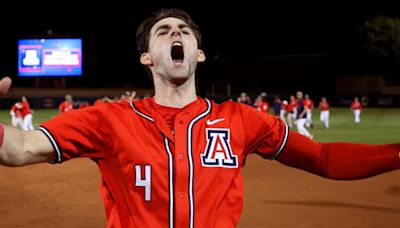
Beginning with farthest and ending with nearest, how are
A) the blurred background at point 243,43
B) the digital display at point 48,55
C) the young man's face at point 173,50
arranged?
the blurred background at point 243,43 < the digital display at point 48,55 < the young man's face at point 173,50

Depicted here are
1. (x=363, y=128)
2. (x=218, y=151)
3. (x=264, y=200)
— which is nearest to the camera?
(x=218, y=151)

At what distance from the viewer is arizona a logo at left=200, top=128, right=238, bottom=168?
2.82m

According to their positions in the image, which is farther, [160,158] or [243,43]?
[243,43]

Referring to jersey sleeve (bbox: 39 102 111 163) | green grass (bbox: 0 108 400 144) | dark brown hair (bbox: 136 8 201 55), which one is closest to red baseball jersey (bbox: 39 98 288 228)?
jersey sleeve (bbox: 39 102 111 163)

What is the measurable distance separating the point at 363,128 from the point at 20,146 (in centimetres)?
2652

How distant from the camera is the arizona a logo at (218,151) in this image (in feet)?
9.25

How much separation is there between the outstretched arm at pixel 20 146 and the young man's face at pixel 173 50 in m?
0.72

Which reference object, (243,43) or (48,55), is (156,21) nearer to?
(48,55)

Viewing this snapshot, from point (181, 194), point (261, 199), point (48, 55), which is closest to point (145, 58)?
point (181, 194)

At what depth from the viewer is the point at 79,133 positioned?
282 cm

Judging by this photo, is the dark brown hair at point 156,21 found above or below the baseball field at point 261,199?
above

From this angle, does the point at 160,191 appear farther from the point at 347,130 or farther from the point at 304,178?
the point at 347,130

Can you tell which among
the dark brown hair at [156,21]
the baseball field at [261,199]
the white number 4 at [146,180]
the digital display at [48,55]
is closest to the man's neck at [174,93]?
the dark brown hair at [156,21]

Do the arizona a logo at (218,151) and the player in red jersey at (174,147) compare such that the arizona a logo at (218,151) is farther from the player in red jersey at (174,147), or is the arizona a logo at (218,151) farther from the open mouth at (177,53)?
the open mouth at (177,53)
